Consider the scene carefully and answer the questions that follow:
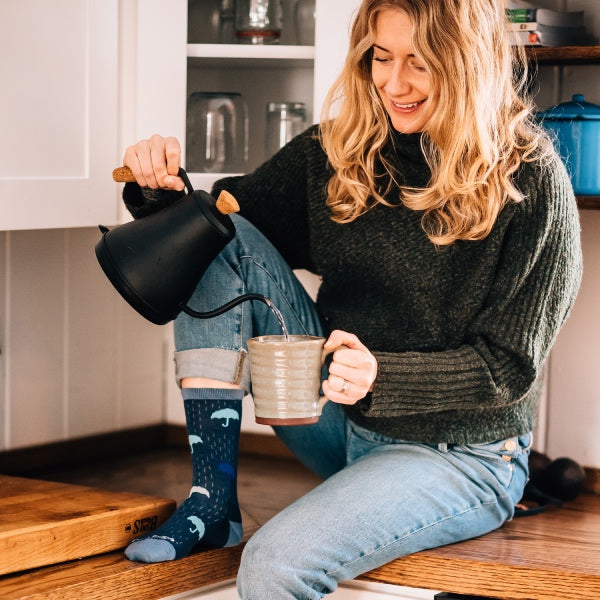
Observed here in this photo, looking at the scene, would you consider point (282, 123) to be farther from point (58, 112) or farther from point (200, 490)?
point (200, 490)

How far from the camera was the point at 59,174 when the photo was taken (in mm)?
1773

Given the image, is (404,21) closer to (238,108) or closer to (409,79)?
(409,79)

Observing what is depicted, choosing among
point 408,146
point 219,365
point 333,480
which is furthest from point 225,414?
point 408,146

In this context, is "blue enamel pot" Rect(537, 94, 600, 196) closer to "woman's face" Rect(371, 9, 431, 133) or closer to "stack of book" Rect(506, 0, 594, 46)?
"stack of book" Rect(506, 0, 594, 46)

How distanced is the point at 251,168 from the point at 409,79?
0.46 m

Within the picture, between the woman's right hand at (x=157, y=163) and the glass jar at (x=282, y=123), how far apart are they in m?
0.35

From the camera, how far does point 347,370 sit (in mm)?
1357

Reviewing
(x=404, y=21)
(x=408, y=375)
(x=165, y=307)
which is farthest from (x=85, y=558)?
(x=404, y=21)

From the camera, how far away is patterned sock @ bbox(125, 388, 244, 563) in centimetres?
151

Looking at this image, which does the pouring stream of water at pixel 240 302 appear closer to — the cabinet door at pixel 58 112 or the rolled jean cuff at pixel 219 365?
the rolled jean cuff at pixel 219 365

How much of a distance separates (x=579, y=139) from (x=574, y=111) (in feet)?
0.16

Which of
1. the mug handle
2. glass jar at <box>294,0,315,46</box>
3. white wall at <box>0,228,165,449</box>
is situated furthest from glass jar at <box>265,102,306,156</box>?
the mug handle

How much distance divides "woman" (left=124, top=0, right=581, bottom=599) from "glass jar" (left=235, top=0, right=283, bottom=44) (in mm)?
273

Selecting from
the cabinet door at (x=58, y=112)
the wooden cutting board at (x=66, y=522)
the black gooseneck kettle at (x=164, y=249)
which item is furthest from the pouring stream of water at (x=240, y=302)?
the cabinet door at (x=58, y=112)
